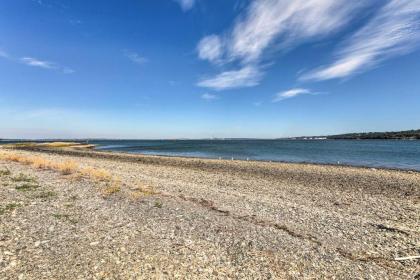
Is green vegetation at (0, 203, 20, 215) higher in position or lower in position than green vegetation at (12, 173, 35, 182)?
lower

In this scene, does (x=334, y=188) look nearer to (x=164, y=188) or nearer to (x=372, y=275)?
(x=164, y=188)

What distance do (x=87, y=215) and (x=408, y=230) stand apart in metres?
13.3

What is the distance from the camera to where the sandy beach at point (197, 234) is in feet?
25.9

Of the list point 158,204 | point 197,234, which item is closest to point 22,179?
point 158,204

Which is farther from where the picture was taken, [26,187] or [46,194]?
[26,187]

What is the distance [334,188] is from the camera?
23.3 m

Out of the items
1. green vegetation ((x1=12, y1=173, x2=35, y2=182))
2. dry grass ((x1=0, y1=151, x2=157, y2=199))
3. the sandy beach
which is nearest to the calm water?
the sandy beach

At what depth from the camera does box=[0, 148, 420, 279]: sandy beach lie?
7895mm

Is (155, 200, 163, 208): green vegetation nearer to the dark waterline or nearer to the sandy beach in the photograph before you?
the sandy beach

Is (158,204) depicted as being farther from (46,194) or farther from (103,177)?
(103,177)

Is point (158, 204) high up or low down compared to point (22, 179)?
down

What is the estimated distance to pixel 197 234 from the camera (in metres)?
10.7

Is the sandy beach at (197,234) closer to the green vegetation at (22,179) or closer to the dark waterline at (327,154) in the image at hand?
the green vegetation at (22,179)

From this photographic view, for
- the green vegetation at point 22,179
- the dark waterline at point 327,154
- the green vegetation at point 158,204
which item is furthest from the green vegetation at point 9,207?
the dark waterline at point 327,154
